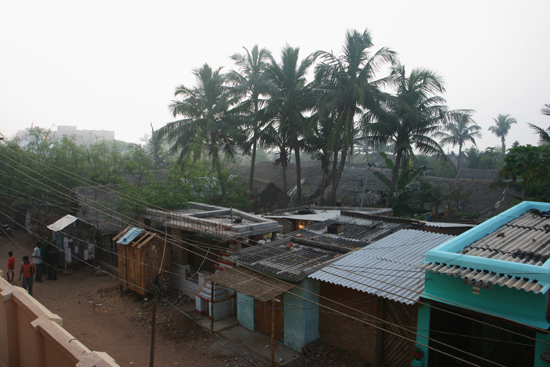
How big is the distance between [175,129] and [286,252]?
57.3 ft

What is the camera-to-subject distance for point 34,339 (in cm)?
430

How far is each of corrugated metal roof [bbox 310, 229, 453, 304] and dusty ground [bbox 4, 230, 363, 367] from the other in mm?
2130

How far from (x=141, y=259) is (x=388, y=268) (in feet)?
28.8

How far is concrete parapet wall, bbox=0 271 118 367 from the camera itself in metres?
3.77

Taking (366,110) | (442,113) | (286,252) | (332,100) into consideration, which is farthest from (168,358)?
(442,113)

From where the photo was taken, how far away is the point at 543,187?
21203 mm

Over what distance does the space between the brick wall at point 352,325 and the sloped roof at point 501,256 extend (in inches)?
91.0

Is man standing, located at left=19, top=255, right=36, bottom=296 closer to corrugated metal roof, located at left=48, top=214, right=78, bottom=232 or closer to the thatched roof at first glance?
corrugated metal roof, located at left=48, top=214, right=78, bottom=232

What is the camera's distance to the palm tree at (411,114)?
828 inches

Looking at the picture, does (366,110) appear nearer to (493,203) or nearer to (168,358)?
(493,203)

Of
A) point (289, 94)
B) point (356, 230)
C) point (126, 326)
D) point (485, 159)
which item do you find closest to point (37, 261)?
point (126, 326)

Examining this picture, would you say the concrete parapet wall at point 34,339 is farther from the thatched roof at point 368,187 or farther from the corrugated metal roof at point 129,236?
the thatched roof at point 368,187

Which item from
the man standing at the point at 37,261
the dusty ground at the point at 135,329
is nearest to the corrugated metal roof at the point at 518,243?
the dusty ground at the point at 135,329

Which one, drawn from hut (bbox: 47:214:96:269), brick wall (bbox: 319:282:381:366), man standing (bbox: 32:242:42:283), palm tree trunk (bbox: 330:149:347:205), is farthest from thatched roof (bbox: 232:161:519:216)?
brick wall (bbox: 319:282:381:366)
